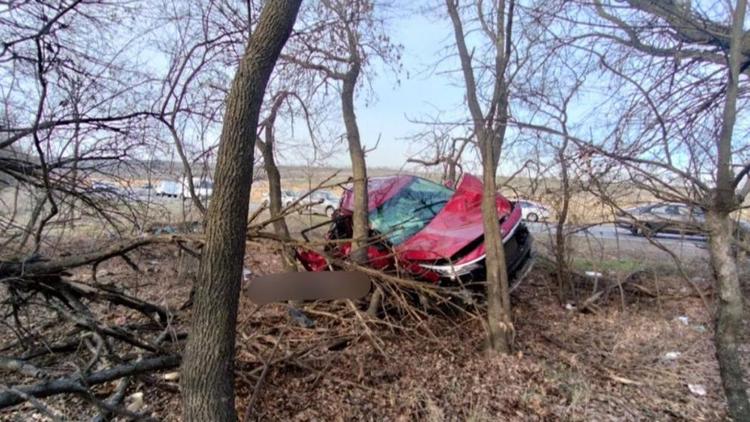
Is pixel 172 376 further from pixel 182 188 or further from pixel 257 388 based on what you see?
pixel 182 188

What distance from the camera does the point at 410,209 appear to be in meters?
5.63

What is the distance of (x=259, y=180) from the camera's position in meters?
6.39

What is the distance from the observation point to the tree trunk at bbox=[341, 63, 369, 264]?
5.03m

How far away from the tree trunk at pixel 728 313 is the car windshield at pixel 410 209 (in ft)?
9.43

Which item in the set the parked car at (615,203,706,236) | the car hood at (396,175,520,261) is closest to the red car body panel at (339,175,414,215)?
the car hood at (396,175,520,261)

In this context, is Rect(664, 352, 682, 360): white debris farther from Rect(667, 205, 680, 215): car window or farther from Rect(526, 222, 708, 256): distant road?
Rect(667, 205, 680, 215): car window

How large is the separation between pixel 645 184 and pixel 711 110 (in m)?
1.56

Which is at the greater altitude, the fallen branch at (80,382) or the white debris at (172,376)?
the fallen branch at (80,382)

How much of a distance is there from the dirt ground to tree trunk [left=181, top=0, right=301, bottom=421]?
0.73 metres

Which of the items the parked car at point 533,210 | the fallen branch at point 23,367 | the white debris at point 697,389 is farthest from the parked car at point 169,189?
the white debris at point 697,389

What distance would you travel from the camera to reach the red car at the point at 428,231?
454 cm

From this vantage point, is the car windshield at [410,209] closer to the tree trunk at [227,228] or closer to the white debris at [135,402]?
the tree trunk at [227,228]

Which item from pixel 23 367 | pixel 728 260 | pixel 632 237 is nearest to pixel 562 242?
pixel 728 260

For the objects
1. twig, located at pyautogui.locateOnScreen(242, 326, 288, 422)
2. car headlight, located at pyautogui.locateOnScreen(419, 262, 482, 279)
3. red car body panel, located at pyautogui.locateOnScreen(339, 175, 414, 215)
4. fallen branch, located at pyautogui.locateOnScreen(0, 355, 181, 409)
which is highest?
red car body panel, located at pyautogui.locateOnScreen(339, 175, 414, 215)
